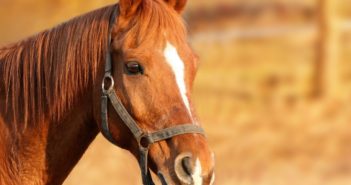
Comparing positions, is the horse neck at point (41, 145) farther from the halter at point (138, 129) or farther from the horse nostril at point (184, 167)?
the horse nostril at point (184, 167)

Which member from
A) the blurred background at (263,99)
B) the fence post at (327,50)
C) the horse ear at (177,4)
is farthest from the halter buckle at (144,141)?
the fence post at (327,50)

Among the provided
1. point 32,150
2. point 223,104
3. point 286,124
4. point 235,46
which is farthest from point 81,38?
point 235,46

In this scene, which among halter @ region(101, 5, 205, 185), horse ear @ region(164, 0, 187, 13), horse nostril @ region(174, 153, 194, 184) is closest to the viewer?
horse nostril @ region(174, 153, 194, 184)

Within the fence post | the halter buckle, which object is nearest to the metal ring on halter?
the halter buckle

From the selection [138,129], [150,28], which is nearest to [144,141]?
[138,129]

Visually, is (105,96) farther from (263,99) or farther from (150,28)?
(263,99)

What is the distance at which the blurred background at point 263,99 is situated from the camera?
11039 millimetres

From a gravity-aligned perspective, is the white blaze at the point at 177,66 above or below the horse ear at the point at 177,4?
below

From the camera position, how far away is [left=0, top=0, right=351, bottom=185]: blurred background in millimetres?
11039

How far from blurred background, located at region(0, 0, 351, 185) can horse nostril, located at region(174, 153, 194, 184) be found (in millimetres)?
4814

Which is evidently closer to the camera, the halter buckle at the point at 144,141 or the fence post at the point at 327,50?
the halter buckle at the point at 144,141

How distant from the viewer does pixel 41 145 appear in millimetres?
4590

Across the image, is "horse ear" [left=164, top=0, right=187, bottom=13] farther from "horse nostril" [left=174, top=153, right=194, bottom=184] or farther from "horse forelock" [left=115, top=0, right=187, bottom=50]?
"horse nostril" [left=174, top=153, right=194, bottom=184]

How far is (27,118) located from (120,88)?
490 millimetres
